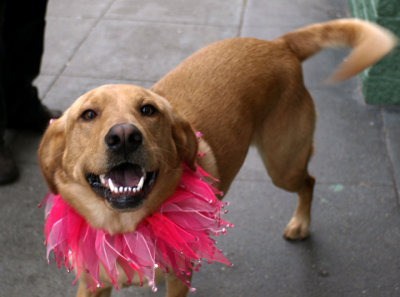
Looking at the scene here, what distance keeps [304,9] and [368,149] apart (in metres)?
2.60

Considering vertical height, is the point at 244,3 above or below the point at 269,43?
below

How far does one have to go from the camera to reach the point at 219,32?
18.7 feet

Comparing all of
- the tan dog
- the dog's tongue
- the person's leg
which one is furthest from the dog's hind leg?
the person's leg

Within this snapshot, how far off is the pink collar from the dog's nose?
458 millimetres

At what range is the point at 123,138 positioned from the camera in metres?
2.09

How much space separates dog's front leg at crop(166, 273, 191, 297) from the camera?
258cm

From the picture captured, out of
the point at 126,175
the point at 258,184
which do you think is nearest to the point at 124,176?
the point at 126,175

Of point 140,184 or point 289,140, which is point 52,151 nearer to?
point 140,184

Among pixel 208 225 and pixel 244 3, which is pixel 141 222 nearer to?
pixel 208 225

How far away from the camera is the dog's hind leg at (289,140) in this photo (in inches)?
120

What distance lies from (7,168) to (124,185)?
1.89 meters

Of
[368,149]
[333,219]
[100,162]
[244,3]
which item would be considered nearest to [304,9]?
[244,3]

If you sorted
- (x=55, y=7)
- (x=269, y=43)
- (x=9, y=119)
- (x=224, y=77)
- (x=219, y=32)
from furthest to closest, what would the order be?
(x=55, y=7) < (x=219, y=32) < (x=9, y=119) < (x=269, y=43) < (x=224, y=77)

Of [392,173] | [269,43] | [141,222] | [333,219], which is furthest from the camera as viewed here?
[392,173]
